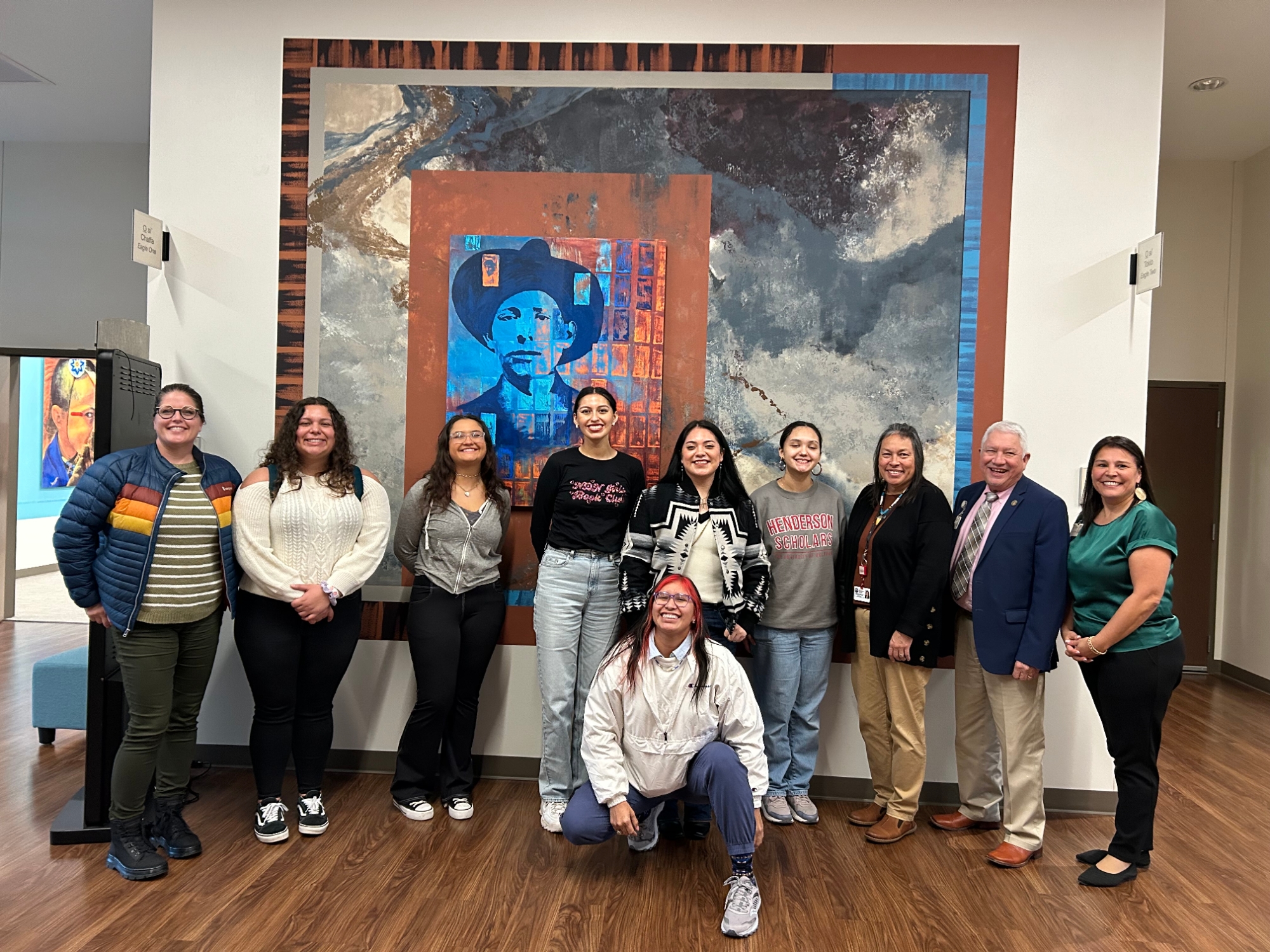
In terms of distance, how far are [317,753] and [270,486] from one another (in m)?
1.05

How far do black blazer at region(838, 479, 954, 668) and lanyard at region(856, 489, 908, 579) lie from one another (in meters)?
0.02

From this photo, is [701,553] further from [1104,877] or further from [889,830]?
[1104,877]

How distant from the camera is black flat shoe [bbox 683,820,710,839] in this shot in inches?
123

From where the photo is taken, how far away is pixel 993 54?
3.53m

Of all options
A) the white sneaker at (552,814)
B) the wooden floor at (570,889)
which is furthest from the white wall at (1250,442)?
the white sneaker at (552,814)

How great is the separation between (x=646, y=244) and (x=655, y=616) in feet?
5.79

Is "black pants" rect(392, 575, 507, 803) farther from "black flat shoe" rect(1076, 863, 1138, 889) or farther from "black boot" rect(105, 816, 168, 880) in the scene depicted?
"black flat shoe" rect(1076, 863, 1138, 889)

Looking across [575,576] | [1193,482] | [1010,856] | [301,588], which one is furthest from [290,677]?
[1193,482]

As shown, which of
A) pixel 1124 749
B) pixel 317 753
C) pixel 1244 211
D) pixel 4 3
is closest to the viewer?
pixel 1124 749

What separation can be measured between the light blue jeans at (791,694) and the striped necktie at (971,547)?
0.55 meters

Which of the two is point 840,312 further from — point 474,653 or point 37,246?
point 37,246

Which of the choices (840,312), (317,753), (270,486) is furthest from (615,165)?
(317,753)

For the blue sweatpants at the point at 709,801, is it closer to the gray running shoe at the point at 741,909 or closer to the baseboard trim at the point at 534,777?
→ the gray running shoe at the point at 741,909

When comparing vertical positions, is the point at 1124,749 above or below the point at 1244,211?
below
